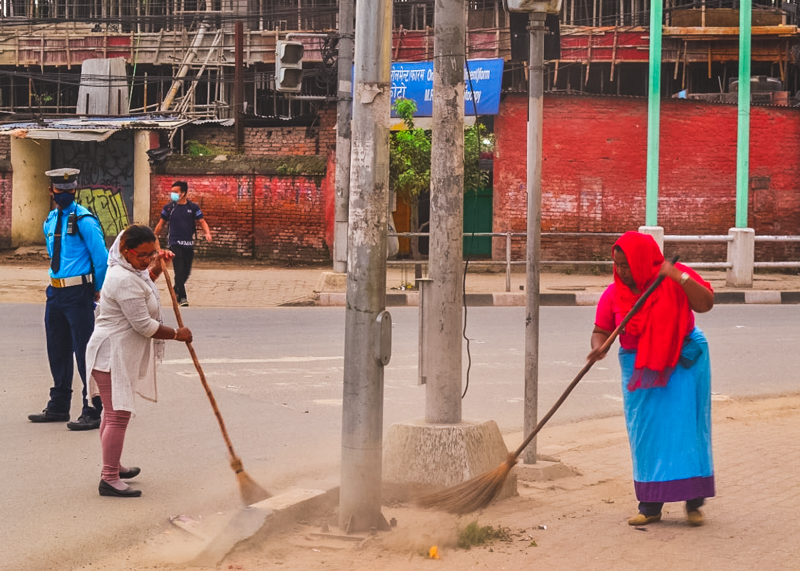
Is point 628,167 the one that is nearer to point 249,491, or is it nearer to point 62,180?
point 62,180

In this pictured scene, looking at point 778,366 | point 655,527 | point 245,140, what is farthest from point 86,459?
point 245,140

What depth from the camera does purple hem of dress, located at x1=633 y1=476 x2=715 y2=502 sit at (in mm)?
5289

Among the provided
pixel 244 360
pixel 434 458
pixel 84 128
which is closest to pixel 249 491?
pixel 434 458

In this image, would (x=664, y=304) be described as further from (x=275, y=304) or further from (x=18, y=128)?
(x=18, y=128)

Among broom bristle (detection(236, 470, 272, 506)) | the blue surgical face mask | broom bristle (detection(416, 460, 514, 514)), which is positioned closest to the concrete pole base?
broom bristle (detection(416, 460, 514, 514))

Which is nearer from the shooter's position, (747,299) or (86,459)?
(86,459)

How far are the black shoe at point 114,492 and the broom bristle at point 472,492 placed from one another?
1719mm

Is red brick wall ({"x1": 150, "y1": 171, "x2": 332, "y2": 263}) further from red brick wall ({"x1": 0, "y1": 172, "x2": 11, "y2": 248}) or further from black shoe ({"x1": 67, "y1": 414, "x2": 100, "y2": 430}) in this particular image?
black shoe ({"x1": 67, "y1": 414, "x2": 100, "y2": 430})

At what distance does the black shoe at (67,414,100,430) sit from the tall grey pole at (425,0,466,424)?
2.93m

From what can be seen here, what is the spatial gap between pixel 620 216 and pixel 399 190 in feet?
16.2

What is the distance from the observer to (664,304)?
17.0 ft

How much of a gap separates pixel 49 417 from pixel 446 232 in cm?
371

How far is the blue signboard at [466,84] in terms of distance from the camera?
74.5 ft

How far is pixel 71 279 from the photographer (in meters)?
7.65
